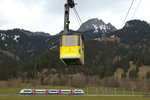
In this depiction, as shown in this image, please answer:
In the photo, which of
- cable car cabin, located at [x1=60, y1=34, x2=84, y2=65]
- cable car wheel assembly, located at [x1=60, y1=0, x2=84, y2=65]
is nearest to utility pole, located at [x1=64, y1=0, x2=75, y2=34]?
cable car wheel assembly, located at [x1=60, y1=0, x2=84, y2=65]

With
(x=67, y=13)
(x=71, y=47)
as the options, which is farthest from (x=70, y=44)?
(x=67, y=13)

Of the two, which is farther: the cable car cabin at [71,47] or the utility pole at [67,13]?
the cable car cabin at [71,47]

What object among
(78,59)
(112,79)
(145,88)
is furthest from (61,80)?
(78,59)

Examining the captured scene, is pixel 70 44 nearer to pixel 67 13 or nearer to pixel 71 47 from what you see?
pixel 71 47

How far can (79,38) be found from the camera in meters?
14.9

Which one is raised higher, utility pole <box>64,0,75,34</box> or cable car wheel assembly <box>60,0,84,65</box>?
utility pole <box>64,0,75,34</box>

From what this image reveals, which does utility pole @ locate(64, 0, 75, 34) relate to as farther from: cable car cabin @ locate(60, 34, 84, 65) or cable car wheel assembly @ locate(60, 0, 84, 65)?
cable car cabin @ locate(60, 34, 84, 65)

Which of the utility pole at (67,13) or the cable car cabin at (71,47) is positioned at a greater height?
the utility pole at (67,13)

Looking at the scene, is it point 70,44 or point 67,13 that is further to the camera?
point 70,44

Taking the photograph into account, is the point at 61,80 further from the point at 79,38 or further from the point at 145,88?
the point at 79,38

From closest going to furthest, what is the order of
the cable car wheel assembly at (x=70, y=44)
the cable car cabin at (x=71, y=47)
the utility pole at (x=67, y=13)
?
the utility pole at (x=67, y=13)
the cable car wheel assembly at (x=70, y=44)
the cable car cabin at (x=71, y=47)

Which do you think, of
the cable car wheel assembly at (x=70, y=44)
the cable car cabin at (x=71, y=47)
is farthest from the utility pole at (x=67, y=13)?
the cable car cabin at (x=71, y=47)

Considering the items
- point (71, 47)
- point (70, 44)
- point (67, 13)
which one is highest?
point (67, 13)

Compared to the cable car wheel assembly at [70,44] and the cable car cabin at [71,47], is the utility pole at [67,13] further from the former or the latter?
the cable car cabin at [71,47]
